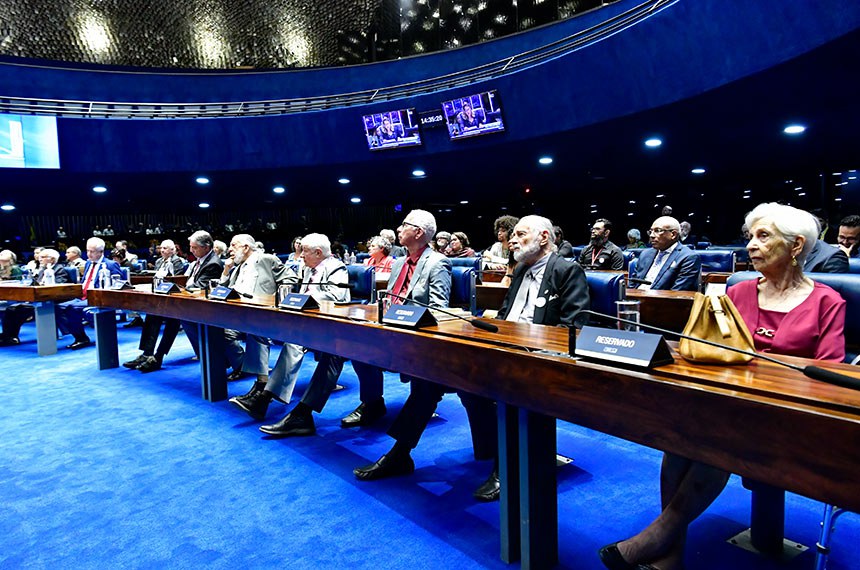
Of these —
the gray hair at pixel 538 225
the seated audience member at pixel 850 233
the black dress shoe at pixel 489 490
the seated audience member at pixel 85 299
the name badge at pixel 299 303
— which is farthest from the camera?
the seated audience member at pixel 85 299

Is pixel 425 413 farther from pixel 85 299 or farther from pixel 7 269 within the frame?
pixel 7 269

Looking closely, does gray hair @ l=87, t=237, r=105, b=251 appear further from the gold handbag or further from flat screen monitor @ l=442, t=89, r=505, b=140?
the gold handbag

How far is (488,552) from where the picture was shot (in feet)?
5.71

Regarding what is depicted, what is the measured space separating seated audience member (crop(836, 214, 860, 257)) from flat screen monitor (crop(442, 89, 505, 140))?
4.92m

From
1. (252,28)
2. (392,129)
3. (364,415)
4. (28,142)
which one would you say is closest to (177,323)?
(364,415)

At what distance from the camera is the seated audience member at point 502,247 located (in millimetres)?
5344

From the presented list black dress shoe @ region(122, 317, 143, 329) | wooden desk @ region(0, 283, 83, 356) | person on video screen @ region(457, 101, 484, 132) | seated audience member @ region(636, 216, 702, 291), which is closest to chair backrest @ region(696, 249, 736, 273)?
seated audience member @ region(636, 216, 702, 291)

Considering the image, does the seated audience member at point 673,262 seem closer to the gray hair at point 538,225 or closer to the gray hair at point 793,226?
the gray hair at point 538,225

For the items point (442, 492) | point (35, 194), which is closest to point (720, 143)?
point (442, 492)

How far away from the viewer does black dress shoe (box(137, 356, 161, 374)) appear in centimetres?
453

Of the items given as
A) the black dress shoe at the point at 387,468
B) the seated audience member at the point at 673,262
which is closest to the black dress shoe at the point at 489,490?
the black dress shoe at the point at 387,468

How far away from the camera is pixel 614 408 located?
1184 mm

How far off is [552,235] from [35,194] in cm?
1352

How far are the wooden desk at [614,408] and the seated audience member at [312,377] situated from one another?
60cm
